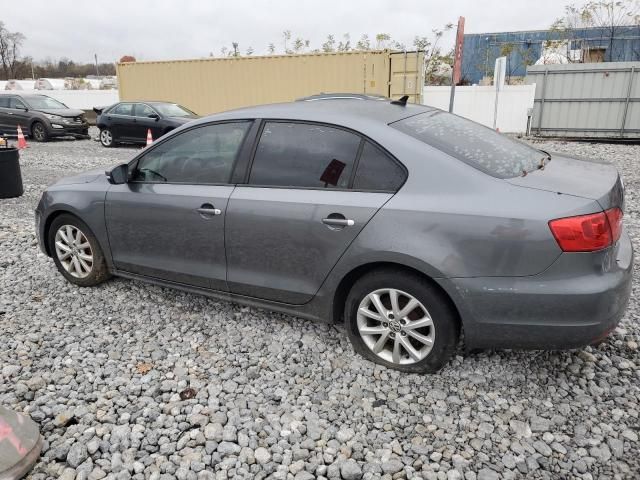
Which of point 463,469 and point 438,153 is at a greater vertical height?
point 438,153

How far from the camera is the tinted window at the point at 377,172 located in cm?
291

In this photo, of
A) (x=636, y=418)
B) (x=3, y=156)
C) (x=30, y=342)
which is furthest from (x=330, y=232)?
(x=3, y=156)

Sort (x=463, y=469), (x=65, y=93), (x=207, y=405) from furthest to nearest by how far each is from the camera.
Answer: (x=65, y=93) < (x=207, y=405) < (x=463, y=469)

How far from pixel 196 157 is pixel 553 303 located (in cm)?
254

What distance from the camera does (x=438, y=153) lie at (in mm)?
2875

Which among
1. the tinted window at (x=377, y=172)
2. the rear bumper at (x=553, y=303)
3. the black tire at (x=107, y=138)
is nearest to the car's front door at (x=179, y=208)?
the tinted window at (x=377, y=172)

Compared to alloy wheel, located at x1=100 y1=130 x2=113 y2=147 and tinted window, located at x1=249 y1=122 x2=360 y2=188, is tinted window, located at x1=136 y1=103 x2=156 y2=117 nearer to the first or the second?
alloy wheel, located at x1=100 y1=130 x2=113 y2=147

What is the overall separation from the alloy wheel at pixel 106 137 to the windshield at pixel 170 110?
1802 millimetres

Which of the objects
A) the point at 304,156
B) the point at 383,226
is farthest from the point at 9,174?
the point at 383,226

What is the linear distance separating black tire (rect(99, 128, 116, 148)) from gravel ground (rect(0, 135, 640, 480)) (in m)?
12.9

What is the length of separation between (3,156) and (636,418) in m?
8.68

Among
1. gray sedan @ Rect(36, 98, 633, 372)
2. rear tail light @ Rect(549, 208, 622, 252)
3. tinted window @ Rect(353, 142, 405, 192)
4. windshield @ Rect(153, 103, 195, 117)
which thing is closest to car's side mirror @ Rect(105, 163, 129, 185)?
gray sedan @ Rect(36, 98, 633, 372)

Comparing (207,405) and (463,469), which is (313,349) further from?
(463,469)

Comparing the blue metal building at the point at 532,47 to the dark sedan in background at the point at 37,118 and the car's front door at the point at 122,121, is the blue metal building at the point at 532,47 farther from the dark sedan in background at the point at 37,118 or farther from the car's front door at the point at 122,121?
the dark sedan in background at the point at 37,118
